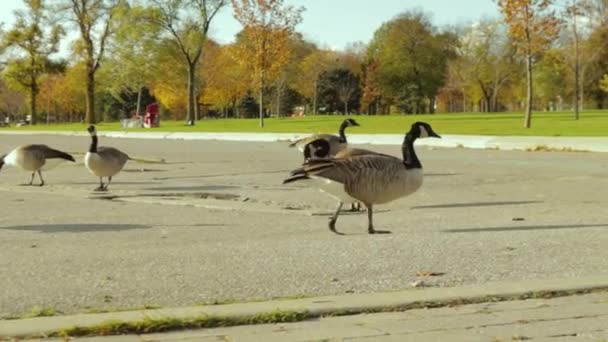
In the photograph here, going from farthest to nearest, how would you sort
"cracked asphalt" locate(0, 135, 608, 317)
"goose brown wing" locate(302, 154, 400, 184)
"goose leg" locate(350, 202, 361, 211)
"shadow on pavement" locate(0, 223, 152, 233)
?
1. "goose leg" locate(350, 202, 361, 211)
2. "shadow on pavement" locate(0, 223, 152, 233)
3. "goose brown wing" locate(302, 154, 400, 184)
4. "cracked asphalt" locate(0, 135, 608, 317)

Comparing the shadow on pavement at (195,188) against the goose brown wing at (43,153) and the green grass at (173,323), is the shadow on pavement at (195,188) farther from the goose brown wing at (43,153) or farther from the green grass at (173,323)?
the green grass at (173,323)

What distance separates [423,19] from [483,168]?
9144 centimetres

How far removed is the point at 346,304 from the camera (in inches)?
206

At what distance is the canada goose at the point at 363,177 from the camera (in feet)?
27.6

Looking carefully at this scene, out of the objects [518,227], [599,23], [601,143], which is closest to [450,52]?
[599,23]

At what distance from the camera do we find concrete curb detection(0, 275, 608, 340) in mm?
4766

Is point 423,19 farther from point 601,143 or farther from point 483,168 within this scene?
point 483,168

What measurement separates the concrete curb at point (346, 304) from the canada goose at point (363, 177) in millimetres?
2873

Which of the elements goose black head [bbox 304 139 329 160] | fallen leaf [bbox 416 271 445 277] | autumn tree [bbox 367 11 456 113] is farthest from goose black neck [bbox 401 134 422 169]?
autumn tree [bbox 367 11 456 113]

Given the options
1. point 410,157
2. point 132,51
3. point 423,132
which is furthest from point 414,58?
point 410,157

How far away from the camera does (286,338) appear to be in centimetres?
Result: 455

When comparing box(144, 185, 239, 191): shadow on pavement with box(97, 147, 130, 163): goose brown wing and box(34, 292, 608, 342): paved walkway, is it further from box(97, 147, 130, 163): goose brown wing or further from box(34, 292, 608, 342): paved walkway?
box(34, 292, 608, 342): paved walkway

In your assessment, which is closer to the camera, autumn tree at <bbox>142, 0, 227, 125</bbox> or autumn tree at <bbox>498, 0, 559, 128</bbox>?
autumn tree at <bbox>498, 0, 559, 128</bbox>

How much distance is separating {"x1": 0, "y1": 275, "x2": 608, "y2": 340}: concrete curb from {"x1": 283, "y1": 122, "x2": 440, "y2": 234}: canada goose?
2873 mm
